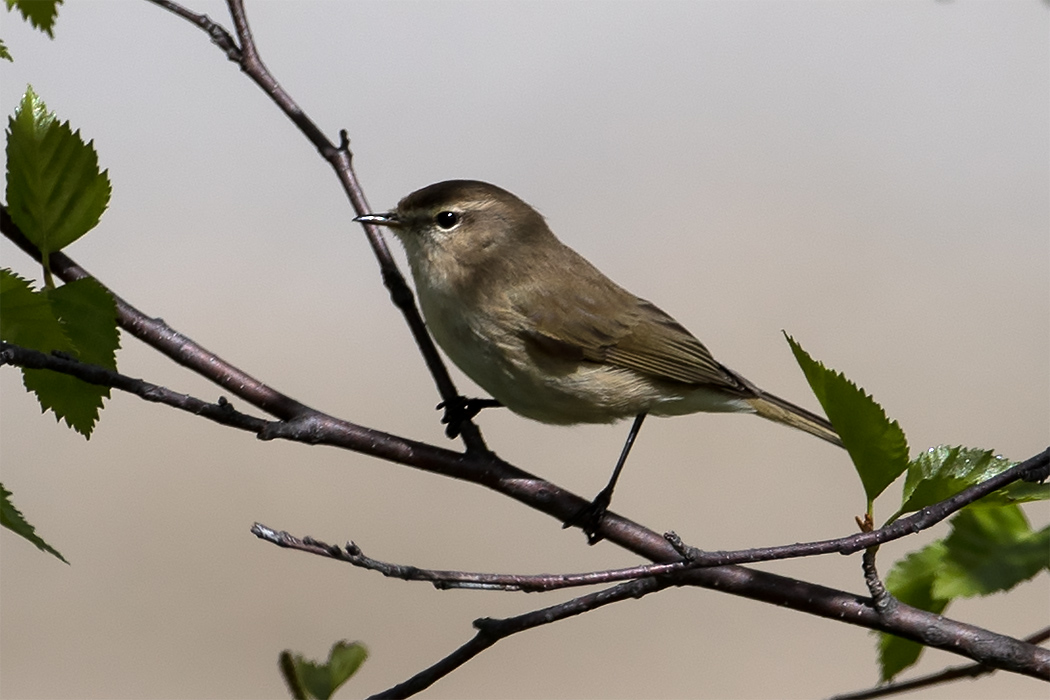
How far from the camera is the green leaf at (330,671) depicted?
4.03ft

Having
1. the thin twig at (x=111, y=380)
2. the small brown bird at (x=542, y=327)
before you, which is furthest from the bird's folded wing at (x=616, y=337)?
the thin twig at (x=111, y=380)

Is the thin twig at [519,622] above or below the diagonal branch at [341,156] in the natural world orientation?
below

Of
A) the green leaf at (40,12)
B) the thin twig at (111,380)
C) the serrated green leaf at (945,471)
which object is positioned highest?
the green leaf at (40,12)

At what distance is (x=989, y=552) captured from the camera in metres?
1.29

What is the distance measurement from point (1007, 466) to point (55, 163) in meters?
1.26

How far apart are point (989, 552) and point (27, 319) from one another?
1200mm

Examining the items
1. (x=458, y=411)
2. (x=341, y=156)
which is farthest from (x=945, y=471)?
(x=341, y=156)

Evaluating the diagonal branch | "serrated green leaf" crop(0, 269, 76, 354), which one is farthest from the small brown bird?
"serrated green leaf" crop(0, 269, 76, 354)

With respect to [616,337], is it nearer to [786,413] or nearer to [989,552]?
[786,413]

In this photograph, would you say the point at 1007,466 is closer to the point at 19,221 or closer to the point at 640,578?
the point at 640,578

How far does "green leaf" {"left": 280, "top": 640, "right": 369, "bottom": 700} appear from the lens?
1228mm

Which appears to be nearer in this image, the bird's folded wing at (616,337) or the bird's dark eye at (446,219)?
the bird's folded wing at (616,337)

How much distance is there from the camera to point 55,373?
1.37 m

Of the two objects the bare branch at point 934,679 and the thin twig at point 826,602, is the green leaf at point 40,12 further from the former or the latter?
the bare branch at point 934,679
